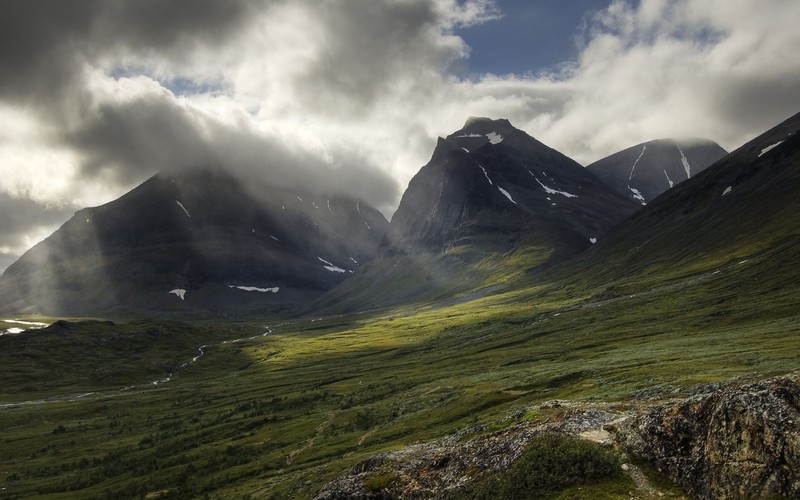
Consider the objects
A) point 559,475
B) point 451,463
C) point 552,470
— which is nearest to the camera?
point 559,475

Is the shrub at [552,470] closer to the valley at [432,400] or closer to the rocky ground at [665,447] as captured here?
the valley at [432,400]

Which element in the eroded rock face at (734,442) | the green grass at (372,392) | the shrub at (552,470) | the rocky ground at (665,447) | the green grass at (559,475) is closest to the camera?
the eroded rock face at (734,442)

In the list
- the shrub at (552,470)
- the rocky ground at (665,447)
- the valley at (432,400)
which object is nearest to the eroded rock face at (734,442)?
the rocky ground at (665,447)

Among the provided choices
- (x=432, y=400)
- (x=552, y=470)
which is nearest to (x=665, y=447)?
(x=552, y=470)

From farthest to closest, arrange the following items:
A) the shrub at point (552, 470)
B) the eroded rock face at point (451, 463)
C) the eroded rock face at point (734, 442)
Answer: the eroded rock face at point (451, 463) < the shrub at point (552, 470) < the eroded rock face at point (734, 442)

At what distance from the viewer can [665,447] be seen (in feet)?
92.6

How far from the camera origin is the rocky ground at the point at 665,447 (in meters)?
23.1

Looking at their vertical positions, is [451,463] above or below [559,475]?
below

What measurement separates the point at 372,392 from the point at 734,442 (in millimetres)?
96122

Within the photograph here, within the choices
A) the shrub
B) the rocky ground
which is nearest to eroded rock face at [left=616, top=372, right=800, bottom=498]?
the rocky ground

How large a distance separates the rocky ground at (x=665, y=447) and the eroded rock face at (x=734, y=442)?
1.6 inches

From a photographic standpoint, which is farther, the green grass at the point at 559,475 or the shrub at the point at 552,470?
the shrub at the point at 552,470

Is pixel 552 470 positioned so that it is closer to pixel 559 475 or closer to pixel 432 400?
pixel 559 475

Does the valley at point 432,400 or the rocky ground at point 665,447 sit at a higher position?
the rocky ground at point 665,447
